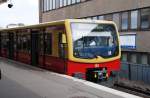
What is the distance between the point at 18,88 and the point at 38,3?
134 ft

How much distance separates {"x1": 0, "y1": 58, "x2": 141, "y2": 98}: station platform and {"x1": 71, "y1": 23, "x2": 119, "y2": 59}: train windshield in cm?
160

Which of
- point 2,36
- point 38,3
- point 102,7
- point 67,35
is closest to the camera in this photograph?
point 67,35

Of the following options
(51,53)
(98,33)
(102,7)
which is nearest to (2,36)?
(102,7)

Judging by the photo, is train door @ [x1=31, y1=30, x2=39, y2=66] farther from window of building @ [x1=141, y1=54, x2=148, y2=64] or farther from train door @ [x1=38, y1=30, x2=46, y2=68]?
window of building @ [x1=141, y1=54, x2=148, y2=64]

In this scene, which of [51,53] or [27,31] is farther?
[27,31]

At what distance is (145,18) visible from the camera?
2888 cm

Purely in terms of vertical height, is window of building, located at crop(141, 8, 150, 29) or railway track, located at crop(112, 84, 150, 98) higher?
window of building, located at crop(141, 8, 150, 29)

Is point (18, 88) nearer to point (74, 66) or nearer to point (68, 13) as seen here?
point (74, 66)

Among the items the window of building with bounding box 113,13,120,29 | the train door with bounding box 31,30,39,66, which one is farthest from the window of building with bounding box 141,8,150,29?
the train door with bounding box 31,30,39,66

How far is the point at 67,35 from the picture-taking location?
16.3m

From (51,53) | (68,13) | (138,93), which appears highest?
(68,13)

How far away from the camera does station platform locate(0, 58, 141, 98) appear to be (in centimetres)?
1144

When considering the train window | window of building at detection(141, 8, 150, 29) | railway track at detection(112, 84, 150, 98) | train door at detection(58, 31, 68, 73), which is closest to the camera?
railway track at detection(112, 84, 150, 98)

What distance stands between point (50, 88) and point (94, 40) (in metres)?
4.68
